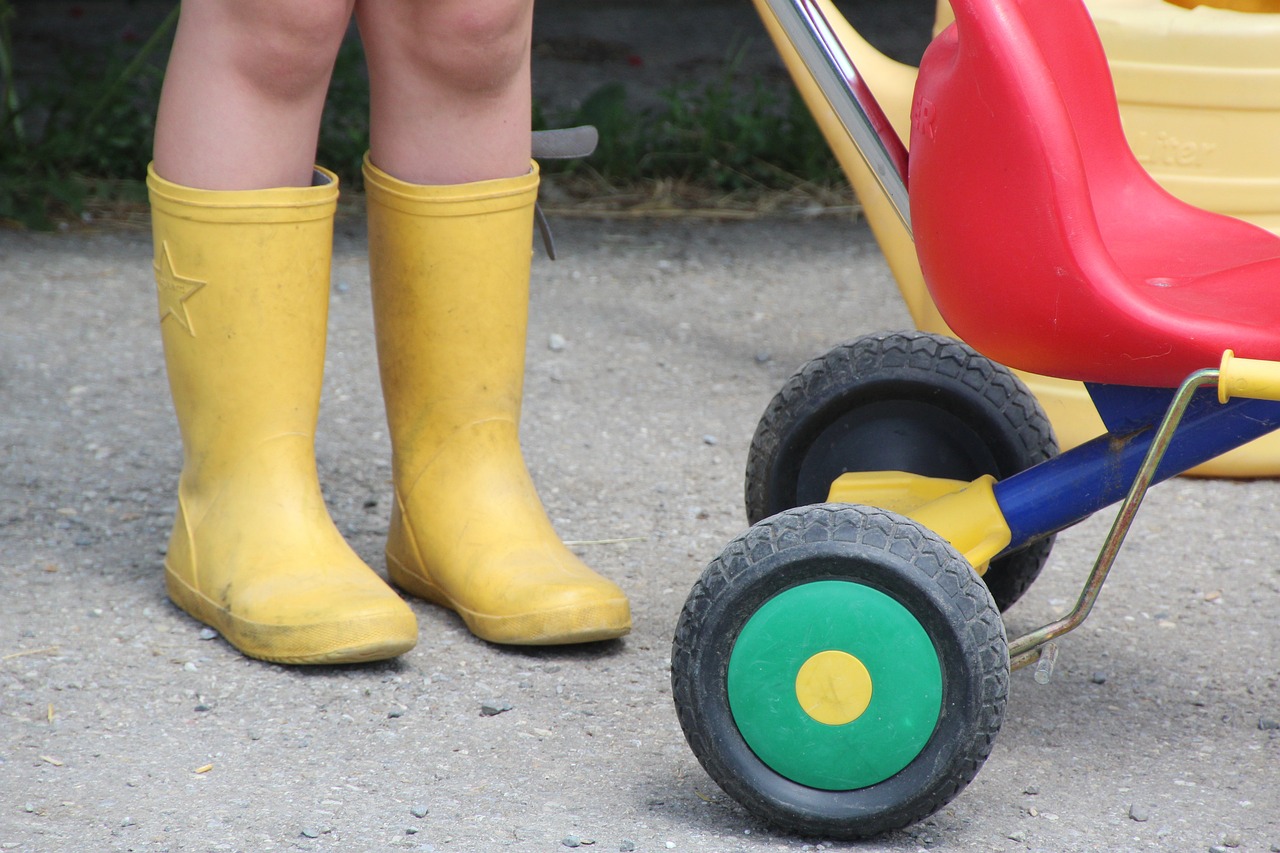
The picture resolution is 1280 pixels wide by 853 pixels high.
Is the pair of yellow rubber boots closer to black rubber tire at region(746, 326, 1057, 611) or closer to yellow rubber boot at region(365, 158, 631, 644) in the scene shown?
yellow rubber boot at region(365, 158, 631, 644)

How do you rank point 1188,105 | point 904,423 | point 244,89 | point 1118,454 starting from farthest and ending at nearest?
point 1188,105
point 904,423
point 244,89
point 1118,454

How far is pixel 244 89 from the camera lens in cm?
121

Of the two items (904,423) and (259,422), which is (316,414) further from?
(904,423)

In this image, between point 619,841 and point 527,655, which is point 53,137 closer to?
point 527,655

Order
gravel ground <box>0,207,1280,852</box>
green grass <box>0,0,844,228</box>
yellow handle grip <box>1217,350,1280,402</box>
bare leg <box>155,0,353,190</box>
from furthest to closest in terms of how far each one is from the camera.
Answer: green grass <box>0,0,844,228</box>
bare leg <box>155,0,353,190</box>
gravel ground <box>0,207,1280,852</box>
yellow handle grip <box>1217,350,1280,402</box>

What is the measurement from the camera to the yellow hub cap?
100 cm

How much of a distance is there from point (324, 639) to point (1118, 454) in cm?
65

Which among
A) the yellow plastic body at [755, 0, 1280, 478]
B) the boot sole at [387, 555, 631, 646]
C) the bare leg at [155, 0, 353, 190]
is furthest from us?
the yellow plastic body at [755, 0, 1280, 478]

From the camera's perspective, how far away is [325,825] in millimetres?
1023

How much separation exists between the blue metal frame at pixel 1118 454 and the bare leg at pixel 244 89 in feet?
2.12

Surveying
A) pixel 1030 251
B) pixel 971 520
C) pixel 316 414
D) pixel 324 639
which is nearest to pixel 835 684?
pixel 971 520

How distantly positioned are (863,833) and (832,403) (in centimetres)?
42

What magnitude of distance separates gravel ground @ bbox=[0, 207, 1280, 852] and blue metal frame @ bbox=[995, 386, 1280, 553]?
8.1 inches

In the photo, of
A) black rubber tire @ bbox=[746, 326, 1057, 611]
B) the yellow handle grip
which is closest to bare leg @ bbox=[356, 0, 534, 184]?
black rubber tire @ bbox=[746, 326, 1057, 611]
